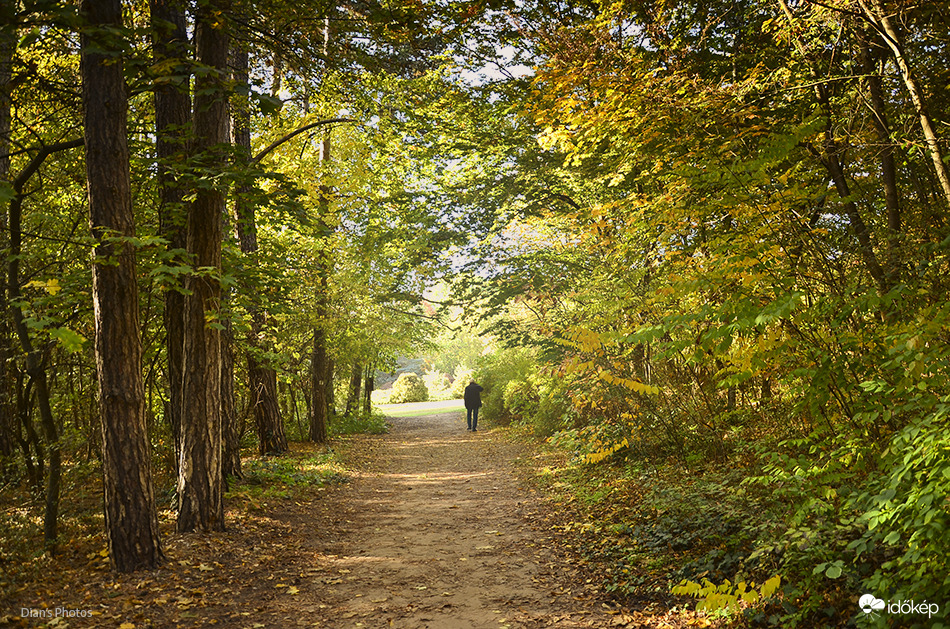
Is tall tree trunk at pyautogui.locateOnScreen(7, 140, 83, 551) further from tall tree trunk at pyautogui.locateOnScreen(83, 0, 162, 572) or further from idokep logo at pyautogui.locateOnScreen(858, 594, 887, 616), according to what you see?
idokep logo at pyautogui.locateOnScreen(858, 594, 887, 616)

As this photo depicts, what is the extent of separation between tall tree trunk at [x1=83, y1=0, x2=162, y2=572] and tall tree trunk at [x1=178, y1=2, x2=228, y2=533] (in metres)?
1.13

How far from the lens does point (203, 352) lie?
21.3 feet

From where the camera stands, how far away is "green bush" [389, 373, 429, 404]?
39.0 m

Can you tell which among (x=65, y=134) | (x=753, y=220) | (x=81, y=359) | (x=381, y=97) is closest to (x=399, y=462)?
(x=81, y=359)

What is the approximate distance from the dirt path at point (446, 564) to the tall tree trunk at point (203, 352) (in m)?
1.51

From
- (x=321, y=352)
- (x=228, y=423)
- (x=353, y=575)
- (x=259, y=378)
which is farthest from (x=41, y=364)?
(x=321, y=352)

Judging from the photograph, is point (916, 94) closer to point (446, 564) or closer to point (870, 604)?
point (870, 604)

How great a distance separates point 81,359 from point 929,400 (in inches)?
398

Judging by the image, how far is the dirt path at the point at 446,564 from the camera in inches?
179

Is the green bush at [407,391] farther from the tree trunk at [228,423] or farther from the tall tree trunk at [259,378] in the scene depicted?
the tree trunk at [228,423]

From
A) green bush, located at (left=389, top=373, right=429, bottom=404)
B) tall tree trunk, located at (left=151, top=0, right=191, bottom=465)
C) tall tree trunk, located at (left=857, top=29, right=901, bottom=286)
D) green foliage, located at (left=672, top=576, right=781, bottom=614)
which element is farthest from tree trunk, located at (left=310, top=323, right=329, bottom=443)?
green bush, located at (left=389, top=373, right=429, bottom=404)

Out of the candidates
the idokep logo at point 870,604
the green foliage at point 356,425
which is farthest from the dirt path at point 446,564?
the green foliage at point 356,425

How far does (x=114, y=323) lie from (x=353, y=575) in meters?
3.35

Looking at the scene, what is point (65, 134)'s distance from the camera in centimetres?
654
